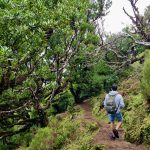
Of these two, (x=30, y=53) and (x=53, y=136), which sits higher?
(x=30, y=53)

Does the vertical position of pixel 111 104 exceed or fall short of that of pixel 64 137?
it exceeds it

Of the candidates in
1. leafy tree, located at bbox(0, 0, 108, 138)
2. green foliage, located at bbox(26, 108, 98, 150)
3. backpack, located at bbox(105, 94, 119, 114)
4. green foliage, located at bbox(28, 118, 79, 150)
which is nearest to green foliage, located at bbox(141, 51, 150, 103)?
backpack, located at bbox(105, 94, 119, 114)

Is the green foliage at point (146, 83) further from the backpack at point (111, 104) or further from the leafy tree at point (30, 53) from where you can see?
the leafy tree at point (30, 53)

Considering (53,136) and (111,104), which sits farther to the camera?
(53,136)

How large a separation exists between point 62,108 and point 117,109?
17.4 meters

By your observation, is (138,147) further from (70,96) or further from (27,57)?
(70,96)

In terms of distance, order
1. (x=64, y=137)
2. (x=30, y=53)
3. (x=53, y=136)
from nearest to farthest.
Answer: (x=30, y=53)
(x=64, y=137)
(x=53, y=136)

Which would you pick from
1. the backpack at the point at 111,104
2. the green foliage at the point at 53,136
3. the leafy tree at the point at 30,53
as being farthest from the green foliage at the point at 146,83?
the leafy tree at the point at 30,53

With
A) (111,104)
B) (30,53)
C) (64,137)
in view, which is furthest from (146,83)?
(30,53)

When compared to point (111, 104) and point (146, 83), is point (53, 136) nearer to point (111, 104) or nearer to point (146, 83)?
point (111, 104)

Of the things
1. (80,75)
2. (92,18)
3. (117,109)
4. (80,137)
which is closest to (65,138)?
(80,137)

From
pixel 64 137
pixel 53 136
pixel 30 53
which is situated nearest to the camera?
pixel 30 53

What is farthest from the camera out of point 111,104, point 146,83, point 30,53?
point 146,83

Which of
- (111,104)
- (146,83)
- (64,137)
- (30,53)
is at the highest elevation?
(30,53)
